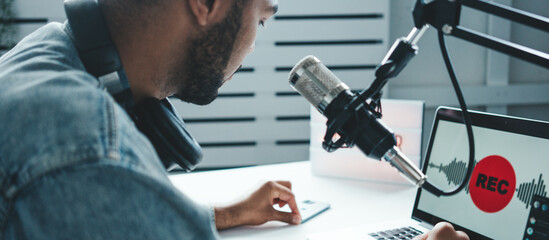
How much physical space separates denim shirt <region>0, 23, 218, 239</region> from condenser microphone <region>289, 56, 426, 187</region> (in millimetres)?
288

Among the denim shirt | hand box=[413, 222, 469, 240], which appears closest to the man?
the denim shirt

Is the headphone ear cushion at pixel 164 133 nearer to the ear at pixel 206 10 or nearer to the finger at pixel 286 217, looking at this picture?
the ear at pixel 206 10

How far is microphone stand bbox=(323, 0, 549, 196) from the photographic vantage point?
1.94ft

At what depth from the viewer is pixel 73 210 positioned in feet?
1.45

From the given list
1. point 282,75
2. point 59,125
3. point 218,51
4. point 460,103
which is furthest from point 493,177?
point 282,75

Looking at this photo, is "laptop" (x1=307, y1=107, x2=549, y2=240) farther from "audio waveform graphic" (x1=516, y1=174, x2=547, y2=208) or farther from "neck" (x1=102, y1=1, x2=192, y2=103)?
"neck" (x1=102, y1=1, x2=192, y2=103)

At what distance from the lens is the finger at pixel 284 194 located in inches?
44.6

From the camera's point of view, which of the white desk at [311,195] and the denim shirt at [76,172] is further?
the white desk at [311,195]

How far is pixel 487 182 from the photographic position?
3.19ft

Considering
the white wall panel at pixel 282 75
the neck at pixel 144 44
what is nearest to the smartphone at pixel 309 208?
the neck at pixel 144 44

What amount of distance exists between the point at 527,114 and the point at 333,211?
2.17 meters

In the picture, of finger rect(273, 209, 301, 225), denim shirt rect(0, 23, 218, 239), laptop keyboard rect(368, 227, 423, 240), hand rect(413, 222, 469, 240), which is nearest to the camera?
denim shirt rect(0, 23, 218, 239)

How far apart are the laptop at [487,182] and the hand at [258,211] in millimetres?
115

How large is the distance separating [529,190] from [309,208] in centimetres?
51
